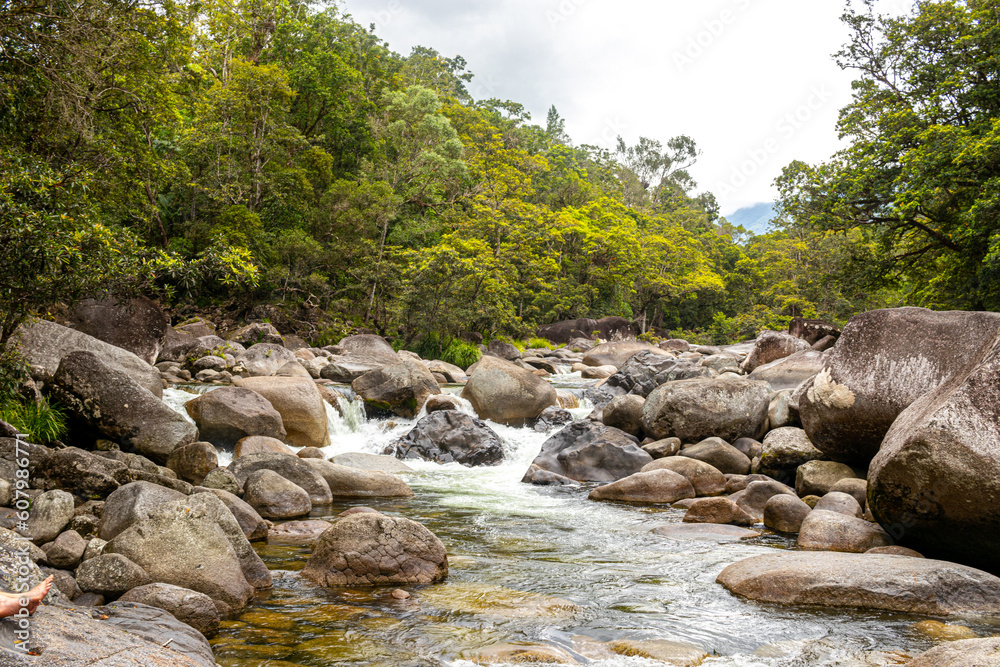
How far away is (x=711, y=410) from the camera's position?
12414mm

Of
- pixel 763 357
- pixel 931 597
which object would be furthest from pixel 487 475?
pixel 763 357

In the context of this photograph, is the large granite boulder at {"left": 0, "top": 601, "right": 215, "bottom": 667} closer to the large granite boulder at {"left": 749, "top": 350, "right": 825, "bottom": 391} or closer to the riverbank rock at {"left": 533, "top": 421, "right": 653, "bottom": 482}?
the riverbank rock at {"left": 533, "top": 421, "right": 653, "bottom": 482}

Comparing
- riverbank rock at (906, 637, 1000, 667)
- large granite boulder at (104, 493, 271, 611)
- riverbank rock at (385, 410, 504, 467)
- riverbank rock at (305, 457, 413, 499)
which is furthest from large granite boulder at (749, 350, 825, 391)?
large granite boulder at (104, 493, 271, 611)

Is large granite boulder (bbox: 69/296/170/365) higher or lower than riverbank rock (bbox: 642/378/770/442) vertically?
higher

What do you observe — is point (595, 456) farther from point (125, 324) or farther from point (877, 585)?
point (125, 324)

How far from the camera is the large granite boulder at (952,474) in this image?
227 inches

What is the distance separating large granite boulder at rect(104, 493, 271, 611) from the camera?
499 cm

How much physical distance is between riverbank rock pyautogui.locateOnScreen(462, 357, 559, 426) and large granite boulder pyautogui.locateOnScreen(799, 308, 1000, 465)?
7.66 m

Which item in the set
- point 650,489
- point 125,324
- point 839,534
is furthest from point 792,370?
point 125,324

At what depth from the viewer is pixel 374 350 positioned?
73.3 feet

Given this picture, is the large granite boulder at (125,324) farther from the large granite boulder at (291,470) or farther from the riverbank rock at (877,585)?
the riverbank rock at (877,585)

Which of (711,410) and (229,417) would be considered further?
(711,410)

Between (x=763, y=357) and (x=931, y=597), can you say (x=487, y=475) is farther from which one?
(x=763, y=357)

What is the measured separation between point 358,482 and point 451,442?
11.8ft
